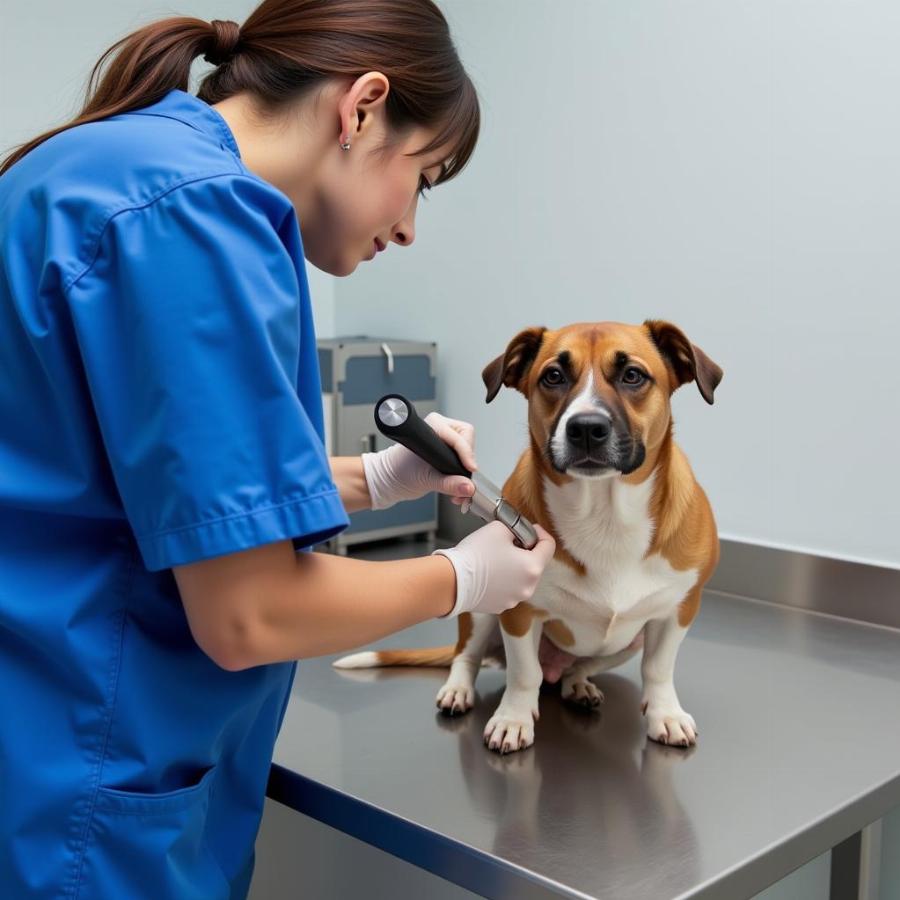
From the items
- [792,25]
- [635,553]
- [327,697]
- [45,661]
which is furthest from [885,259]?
[45,661]

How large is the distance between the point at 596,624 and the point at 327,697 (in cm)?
39

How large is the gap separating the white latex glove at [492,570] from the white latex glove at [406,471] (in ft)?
0.35

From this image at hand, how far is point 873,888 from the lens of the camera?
152cm

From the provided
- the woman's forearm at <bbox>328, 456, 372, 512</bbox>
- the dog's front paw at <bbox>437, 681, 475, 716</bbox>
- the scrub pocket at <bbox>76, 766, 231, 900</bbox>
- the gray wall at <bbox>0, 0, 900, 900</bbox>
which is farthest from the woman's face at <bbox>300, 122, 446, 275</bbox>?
the gray wall at <bbox>0, 0, 900, 900</bbox>

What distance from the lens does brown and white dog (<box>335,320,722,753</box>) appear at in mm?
1226

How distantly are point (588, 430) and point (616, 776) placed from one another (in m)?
0.37

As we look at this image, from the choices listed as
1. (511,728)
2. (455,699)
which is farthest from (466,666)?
(511,728)

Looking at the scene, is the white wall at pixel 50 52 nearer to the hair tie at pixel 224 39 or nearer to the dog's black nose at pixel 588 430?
the hair tie at pixel 224 39

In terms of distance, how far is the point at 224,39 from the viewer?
0.96 m

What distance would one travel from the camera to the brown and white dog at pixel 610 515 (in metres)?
1.23

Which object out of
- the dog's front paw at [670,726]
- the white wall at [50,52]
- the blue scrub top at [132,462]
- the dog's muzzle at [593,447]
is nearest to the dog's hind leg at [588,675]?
the dog's front paw at [670,726]

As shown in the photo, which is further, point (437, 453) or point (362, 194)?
point (437, 453)

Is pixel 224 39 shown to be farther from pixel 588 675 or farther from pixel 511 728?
pixel 588 675

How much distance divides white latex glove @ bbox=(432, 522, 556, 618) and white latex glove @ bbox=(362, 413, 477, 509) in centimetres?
11
